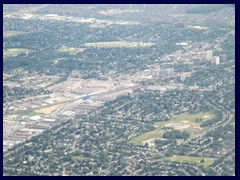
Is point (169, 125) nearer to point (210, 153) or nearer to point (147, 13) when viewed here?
point (210, 153)

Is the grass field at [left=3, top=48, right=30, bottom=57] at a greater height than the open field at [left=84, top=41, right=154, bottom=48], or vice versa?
the grass field at [left=3, top=48, right=30, bottom=57]

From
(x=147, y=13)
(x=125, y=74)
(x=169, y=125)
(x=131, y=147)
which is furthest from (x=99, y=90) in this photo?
(x=147, y=13)

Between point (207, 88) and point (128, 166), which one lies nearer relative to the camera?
→ point (128, 166)

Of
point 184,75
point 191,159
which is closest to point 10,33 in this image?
point 184,75

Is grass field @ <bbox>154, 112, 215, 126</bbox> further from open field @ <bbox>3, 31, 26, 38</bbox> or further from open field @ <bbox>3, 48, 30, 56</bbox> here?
open field @ <bbox>3, 31, 26, 38</bbox>

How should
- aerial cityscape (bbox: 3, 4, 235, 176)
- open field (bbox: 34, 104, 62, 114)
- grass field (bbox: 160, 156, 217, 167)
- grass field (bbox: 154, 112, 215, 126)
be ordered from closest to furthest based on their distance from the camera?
grass field (bbox: 160, 156, 217, 167) < aerial cityscape (bbox: 3, 4, 235, 176) < grass field (bbox: 154, 112, 215, 126) < open field (bbox: 34, 104, 62, 114)

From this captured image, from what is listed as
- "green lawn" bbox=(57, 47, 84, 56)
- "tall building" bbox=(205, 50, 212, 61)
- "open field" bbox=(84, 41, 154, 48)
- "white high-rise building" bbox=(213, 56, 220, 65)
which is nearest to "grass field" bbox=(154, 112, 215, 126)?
"white high-rise building" bbox=(213, 56, 220, 65)
